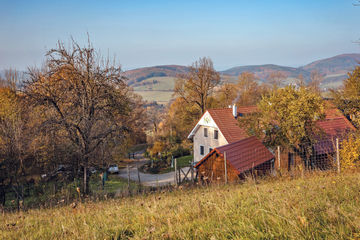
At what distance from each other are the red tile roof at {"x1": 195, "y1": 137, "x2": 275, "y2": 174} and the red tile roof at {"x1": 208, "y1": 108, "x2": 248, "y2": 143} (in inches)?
331

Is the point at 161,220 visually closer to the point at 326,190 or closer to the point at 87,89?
the point at 326,190

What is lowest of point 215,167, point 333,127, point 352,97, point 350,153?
point 215,167

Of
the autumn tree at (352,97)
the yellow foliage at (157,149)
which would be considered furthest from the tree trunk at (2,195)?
the yellow foliage at (157,149)

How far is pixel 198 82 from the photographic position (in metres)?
36.0

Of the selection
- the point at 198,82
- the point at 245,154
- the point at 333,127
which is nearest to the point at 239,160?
the point at 245,154

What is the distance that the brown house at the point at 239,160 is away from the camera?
16141mm

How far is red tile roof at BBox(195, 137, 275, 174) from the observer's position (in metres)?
16.2

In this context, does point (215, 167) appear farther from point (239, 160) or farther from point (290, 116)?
point (290, 116)

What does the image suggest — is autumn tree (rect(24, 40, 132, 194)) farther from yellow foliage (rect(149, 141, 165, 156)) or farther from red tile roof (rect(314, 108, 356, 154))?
yellow foliage (rect(149, 141, 165, 156))

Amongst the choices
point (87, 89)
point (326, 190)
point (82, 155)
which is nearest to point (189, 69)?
point (87, 89)

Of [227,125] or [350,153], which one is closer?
[350,153]

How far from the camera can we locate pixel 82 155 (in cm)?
1205

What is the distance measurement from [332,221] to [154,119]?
176 ft

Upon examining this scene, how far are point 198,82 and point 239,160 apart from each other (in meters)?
21.1
